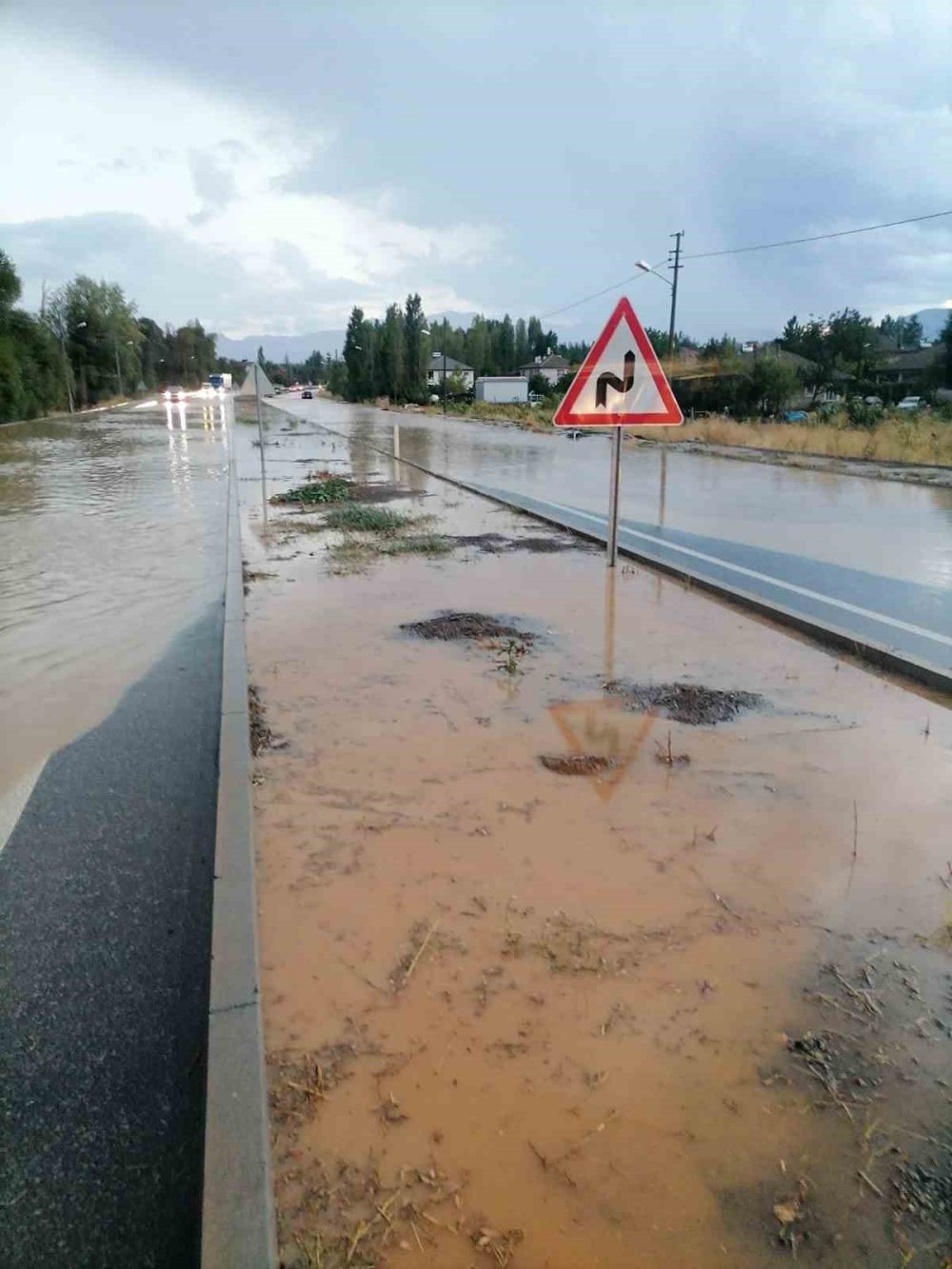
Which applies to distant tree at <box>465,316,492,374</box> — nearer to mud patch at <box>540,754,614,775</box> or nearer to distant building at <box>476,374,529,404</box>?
distant building at <box>476,374,529,404</box>

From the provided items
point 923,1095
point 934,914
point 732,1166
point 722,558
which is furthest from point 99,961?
point 722,558

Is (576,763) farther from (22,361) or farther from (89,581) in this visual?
(22,361)

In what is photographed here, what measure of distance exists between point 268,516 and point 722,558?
711cm

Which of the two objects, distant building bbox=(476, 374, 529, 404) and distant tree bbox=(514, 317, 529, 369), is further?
distant tree bbox=(514, 317, 529, 369)

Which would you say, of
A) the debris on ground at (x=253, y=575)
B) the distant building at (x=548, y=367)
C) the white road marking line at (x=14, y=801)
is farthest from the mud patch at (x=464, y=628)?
the distant building at (x=548, y=367)

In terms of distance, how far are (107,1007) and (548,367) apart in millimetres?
125372

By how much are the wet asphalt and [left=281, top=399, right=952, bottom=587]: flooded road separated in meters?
7.97

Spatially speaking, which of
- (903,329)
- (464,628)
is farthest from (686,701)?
(903,329)

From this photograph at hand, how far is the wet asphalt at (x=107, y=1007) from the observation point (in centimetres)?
226

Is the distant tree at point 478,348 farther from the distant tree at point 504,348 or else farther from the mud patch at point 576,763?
the mud patch at point 576,763

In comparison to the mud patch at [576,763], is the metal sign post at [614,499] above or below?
above

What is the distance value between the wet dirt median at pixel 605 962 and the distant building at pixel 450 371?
4318 inches

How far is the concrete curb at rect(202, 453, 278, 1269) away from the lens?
2057 millimetres

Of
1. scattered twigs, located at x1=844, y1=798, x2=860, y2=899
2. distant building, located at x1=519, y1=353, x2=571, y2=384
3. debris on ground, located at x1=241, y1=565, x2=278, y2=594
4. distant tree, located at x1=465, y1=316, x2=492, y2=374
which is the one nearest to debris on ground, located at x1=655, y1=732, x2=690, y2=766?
scattered twigs, located at x1=844, y1=798, x2=860, y2=899
